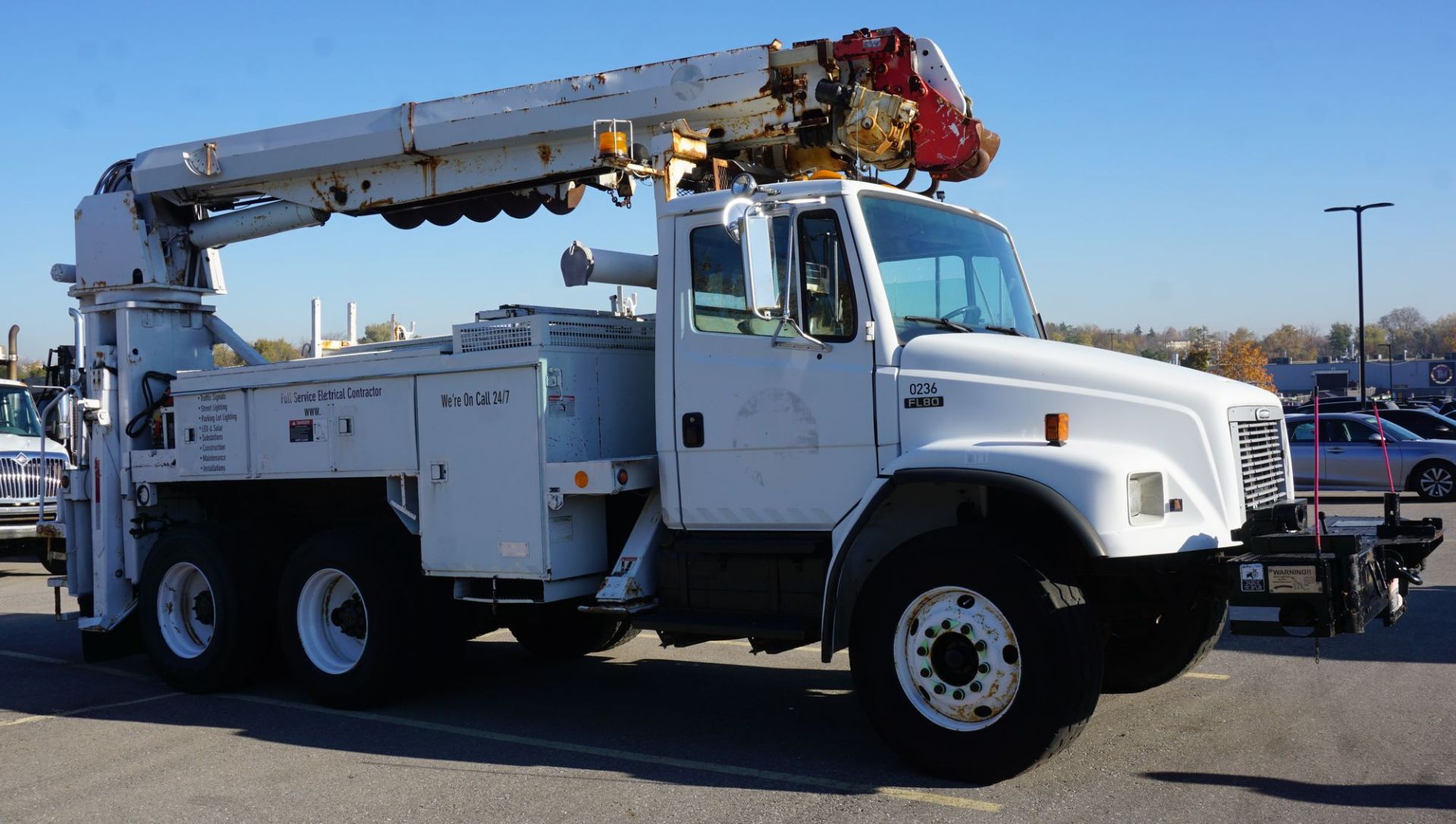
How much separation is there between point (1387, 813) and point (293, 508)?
7107 millimetres

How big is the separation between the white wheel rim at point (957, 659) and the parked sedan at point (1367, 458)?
1610 centimetres

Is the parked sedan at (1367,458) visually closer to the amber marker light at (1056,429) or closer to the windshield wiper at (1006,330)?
the windshield wiper at (1006,330)

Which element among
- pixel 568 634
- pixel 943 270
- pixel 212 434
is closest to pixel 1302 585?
pixel 943 270

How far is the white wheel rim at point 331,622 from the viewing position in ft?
26.6

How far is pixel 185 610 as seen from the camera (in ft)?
29.6

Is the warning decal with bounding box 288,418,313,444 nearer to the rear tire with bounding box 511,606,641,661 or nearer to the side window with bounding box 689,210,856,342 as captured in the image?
the rear tire with bounding box 511,606,641,661

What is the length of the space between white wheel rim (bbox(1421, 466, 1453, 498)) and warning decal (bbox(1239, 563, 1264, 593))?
17681 millimetres

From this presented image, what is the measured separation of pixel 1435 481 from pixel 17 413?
21754 mm

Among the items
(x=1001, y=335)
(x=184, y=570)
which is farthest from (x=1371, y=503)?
(x=184, y=570)

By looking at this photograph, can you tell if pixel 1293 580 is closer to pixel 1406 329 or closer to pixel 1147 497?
pixel 1147 497

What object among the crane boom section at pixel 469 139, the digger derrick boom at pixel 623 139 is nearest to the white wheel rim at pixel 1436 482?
the digger derrick boom at pixel 623 139

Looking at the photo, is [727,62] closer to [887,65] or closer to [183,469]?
[887,65]

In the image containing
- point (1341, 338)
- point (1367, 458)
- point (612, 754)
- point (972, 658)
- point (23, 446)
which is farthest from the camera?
point (1341, 338)

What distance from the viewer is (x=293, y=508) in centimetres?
909
